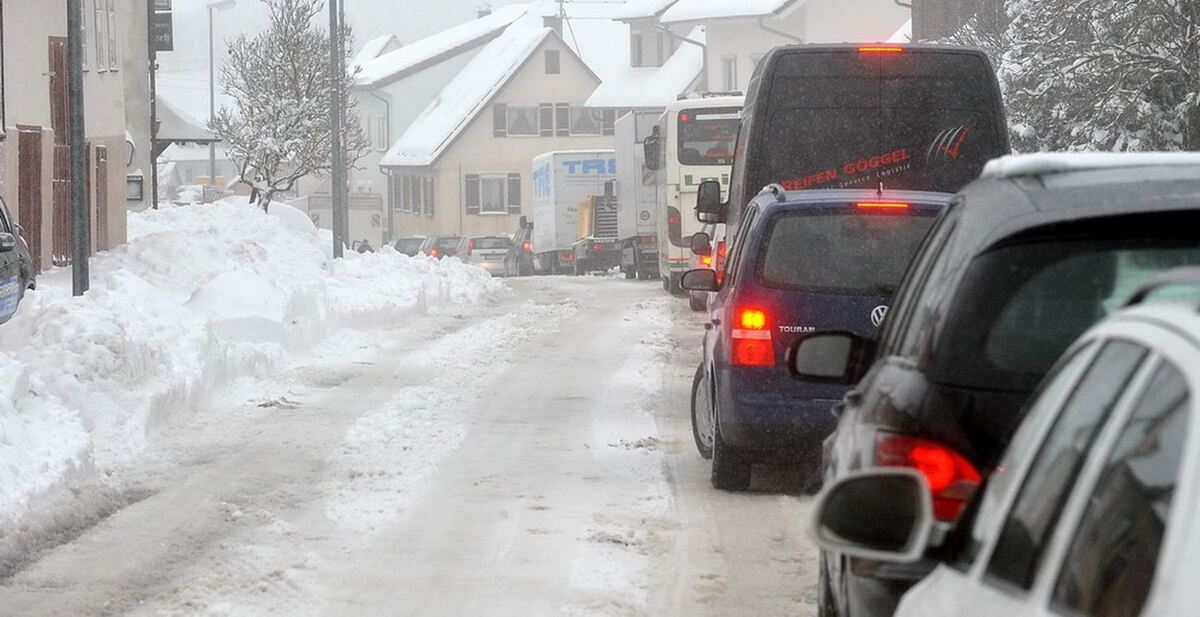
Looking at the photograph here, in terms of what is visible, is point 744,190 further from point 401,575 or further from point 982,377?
point 982,377

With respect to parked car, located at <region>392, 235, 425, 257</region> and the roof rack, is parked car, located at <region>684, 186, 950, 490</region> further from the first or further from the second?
parked car, located at <region>392, 235, 425, 257</region>

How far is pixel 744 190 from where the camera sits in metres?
14.4

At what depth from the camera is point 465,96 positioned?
78250 mm

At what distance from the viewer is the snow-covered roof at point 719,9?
59.0 m

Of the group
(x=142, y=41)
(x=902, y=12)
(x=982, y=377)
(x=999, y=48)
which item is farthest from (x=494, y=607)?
(x=902, y=12)

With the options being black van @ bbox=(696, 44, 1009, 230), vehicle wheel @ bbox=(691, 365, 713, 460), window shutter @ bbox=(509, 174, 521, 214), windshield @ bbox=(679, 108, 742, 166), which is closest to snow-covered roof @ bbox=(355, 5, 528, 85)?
window shutter @ bbox=(509, 174, 521, 214)

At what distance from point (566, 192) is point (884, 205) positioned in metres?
42.4

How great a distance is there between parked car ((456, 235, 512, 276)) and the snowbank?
24.9 metres

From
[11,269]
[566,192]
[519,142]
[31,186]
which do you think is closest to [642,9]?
[519,142]

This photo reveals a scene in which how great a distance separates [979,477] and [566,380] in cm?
1225

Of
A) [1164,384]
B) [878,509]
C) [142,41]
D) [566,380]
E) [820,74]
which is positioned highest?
[142,41]

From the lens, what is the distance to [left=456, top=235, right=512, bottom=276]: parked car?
54344 mm

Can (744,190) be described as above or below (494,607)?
above

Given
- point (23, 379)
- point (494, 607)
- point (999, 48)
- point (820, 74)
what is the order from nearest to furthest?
point (494, 607) → point (23, 379) → point (820, 74) → point (999, 48)
